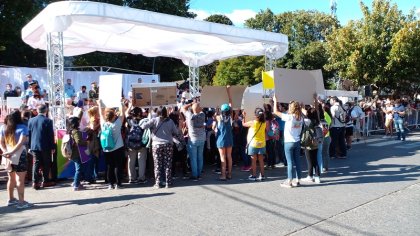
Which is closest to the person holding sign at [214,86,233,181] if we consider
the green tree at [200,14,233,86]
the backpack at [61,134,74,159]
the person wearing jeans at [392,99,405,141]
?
the backpack at [61,134,74,159]

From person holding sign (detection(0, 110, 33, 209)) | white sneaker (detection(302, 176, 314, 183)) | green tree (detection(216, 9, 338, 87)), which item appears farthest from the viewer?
green tree (detection(216, 9, 338, 87))

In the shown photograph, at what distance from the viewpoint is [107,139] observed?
7527mm

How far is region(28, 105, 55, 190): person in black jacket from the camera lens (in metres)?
7.51

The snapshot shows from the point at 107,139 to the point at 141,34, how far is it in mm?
5846

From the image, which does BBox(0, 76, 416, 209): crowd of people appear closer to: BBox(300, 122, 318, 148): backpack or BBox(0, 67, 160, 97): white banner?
BBox(300, 122, 318, 148): backpack

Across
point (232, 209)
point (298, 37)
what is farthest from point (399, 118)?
point (298, 37)

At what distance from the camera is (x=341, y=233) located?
518 centimetres

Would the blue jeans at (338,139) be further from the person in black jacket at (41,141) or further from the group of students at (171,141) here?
the person in black jacket at (41,141)

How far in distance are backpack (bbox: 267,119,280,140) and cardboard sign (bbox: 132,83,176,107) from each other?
255 centimetres

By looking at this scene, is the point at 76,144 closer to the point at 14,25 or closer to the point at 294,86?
the point at 294,86

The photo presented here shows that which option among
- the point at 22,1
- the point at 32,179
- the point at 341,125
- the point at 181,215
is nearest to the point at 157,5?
the point at 22,1

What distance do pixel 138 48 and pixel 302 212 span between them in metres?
10.4

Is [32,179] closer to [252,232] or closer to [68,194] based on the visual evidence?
[68,194]

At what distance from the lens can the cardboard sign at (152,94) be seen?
9.08 meters
